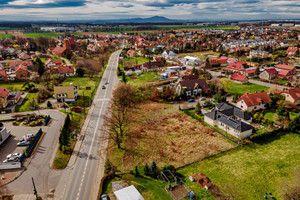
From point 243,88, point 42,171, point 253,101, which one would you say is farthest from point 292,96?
point 42,171

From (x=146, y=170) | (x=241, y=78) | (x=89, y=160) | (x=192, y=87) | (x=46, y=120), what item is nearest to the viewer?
(x=146, y=170)

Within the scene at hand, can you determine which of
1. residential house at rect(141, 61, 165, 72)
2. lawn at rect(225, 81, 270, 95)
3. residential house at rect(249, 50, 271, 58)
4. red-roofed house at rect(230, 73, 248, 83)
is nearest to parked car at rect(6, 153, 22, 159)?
lawn at rect(225, 81, 270, 95)

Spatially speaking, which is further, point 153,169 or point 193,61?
point 193,61

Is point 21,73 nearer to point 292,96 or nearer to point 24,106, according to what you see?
point 24,106

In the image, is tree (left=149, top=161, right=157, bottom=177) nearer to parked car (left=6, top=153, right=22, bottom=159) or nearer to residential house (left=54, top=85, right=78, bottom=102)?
parked car (left=6, top=153, right=22, bottom=159)

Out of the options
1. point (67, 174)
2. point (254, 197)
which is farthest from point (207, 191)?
point (67, 174)

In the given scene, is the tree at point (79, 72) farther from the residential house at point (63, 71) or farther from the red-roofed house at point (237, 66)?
the red-roofed house at point (237, 66)

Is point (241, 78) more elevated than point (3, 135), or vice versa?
point (241, 78)
